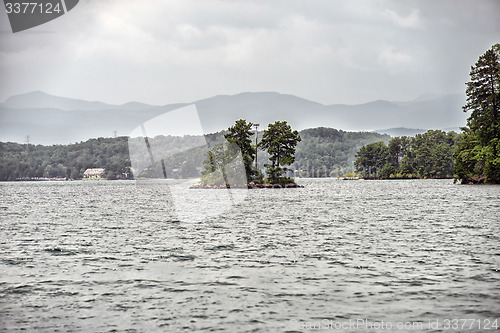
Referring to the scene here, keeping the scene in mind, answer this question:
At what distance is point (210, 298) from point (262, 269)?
5336mm

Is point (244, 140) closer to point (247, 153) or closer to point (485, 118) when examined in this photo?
Answer: point (247, 153)

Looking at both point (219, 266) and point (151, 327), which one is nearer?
point (151, 327)

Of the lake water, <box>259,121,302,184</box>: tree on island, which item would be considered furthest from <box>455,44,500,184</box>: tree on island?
the lake water

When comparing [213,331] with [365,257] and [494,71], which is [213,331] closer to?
[365,257]

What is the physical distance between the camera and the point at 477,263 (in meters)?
22.9

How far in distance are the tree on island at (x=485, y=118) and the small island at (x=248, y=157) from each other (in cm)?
4543

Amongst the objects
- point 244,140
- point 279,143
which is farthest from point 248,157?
point 279,143

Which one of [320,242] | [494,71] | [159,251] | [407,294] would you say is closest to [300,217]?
[320,242]

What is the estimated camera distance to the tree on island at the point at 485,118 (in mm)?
113188

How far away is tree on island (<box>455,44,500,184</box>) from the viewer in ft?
371

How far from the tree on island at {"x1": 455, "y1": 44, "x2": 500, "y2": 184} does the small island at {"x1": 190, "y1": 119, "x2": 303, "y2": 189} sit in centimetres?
4543

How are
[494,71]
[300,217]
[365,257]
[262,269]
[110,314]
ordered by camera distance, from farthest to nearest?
[494,71] < [300,217] < [365,257] < [262,269] < [110,314]

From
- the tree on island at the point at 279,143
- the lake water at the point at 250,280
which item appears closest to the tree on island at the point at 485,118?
the tree on island at the point at 279,143

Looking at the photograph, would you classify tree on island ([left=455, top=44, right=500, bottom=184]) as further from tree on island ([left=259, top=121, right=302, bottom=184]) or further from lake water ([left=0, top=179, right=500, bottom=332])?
lake water ([left=0, top=179, right=500, bottom=332])
